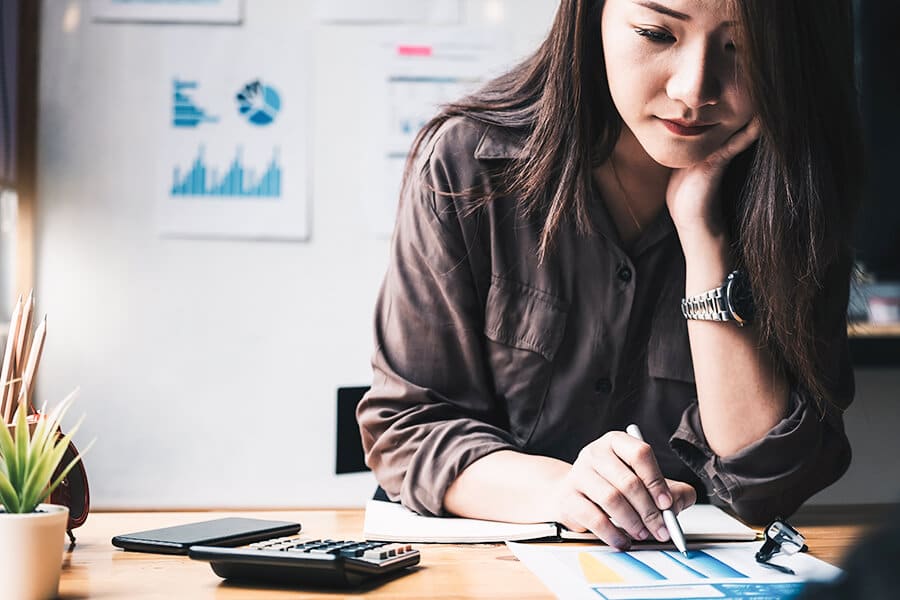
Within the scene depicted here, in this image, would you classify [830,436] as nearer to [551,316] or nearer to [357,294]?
[551,316]

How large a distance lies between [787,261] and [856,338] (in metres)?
1.45

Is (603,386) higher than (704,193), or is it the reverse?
(704,193)

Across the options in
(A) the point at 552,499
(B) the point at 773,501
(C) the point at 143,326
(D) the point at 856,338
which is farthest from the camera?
(C) the point at 143,326

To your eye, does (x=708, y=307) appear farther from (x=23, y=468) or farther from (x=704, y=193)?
(x=23, y=468)

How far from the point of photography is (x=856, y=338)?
2340 millimetres

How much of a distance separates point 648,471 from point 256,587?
339 mm

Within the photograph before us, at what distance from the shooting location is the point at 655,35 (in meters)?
0.97

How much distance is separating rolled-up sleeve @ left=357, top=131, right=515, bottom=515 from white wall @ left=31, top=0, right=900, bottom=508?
4.96 ft

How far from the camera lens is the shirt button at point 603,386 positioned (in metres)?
1.17

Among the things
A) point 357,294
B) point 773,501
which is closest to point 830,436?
point 773,501

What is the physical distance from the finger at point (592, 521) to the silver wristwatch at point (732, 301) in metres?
0.33

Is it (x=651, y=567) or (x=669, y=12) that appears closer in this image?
(x=651, y=567)

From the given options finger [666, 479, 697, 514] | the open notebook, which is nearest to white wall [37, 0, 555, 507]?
the open notebook

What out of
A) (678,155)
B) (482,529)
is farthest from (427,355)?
(678,155)
